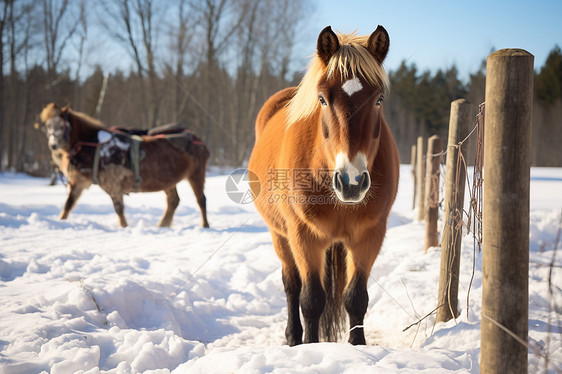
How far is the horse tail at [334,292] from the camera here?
8.64ft

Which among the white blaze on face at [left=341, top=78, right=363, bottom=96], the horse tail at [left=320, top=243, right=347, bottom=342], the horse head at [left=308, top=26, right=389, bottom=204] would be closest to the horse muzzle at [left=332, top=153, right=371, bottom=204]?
the horse head at [left=308, top=26, right=389, bottom=204]

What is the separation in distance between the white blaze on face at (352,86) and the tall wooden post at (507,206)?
610mm

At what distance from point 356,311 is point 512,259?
3.69 ft

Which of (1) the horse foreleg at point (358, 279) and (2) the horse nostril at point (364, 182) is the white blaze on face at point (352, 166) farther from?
(1) the horse foreleg at point (358, 279)

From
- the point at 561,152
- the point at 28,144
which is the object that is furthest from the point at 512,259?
the point at 28,144

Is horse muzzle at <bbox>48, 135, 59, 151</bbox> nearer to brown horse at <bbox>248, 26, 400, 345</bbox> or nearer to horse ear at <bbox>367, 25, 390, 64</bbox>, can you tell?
brown horse at <bbox>248, 26, 400, 345</bbox>

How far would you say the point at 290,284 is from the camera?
2.83 m

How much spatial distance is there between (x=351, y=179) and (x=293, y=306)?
4.75 feet

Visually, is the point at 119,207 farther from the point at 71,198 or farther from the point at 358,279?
the point at 358,279

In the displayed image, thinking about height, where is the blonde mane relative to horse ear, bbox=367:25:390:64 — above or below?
below

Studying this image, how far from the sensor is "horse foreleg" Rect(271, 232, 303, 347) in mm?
2668

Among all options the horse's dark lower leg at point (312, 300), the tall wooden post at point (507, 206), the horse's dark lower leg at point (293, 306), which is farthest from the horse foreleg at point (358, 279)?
the tall wooden post at point (507, 206)

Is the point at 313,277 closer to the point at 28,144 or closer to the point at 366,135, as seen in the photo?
the point at 366,135

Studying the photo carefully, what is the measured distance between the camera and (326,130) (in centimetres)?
196
